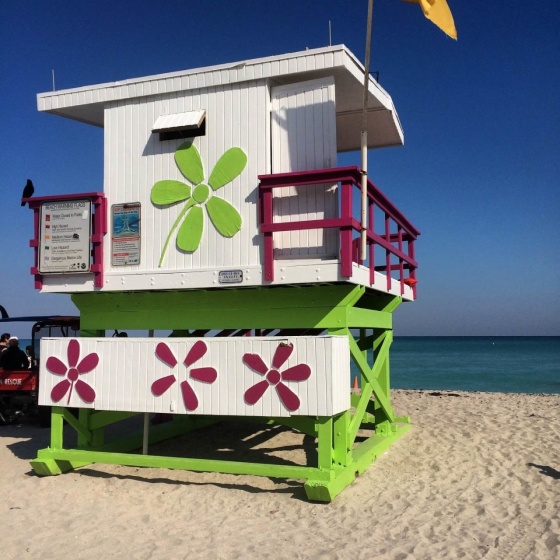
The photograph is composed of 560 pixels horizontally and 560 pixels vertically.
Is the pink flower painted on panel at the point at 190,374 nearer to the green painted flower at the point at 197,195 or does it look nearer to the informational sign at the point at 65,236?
the green painted flower at the point at 197,195

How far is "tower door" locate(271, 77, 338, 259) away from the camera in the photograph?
8.29 m

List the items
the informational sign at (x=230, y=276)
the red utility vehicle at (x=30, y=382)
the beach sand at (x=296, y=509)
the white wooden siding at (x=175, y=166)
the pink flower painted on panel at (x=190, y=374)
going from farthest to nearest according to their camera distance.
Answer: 1. the red utility vehicle at (x=30, y=382)
2. the white wooden siding at (x=175, y=166)
3. the informational sign at (x=230, y=276)
4. the pink flower painted on panel at (x=190, y=374)
5. the beach sand at (x=296, y=509)

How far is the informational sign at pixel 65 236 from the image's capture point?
9.02 metres

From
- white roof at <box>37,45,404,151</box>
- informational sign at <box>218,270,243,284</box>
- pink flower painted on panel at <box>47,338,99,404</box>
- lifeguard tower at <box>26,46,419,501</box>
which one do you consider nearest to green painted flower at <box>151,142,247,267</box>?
lifeguard tower at <box>26,46,419,501</box>

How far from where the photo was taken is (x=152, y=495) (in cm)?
809

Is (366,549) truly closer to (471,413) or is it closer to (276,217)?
(276,217)

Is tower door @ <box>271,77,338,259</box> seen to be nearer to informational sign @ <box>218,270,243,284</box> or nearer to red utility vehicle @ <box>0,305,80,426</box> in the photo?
informational sign @ <box>218,270,243,284</box>

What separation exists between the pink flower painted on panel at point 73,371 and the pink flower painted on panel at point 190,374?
0.99 metres

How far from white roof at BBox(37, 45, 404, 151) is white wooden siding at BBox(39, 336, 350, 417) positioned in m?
3.40

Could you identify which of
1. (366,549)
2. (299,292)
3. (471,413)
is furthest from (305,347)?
(471,413)

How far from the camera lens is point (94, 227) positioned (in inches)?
358

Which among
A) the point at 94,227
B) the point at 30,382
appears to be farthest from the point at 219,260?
the point at 30,382

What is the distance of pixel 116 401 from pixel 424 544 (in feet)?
14.2

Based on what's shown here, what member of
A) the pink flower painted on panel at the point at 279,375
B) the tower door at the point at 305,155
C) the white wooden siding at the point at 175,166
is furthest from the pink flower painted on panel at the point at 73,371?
the tower door at the point at 305,155
